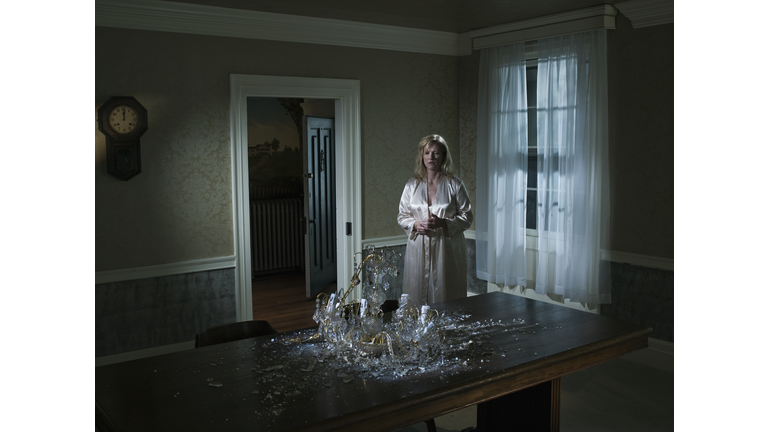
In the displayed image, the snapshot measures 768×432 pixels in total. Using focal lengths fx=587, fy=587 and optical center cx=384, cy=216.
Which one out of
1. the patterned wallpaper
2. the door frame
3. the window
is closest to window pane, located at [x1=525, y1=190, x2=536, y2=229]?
the window

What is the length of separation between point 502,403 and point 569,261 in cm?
213

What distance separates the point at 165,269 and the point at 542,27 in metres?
3.54

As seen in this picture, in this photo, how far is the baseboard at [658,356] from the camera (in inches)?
167

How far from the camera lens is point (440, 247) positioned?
4238 mm

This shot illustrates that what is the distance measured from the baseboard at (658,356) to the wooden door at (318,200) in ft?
11.0

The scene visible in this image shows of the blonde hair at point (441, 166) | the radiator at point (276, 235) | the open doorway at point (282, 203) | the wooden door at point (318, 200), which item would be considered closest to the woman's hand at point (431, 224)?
the blonde hair at point (441, 166)

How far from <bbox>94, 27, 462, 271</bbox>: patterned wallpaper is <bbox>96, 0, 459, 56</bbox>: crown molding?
0.06m

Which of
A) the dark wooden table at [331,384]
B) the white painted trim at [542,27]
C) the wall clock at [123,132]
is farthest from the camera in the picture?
the white painted trim at [542,27]

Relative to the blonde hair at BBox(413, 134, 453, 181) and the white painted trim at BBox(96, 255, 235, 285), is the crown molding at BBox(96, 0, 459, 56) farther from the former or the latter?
the white painted trim at BBox(96, 255, 235, 285)

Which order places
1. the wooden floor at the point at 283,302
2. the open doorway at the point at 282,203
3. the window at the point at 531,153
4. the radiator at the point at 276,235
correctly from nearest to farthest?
the window at the point at 531,153 < the wooden floor at the point at 283,302 < the open doorway at the point at 282,203 < the radiator at the point at 276,235

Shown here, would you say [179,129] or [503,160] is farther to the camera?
[503,160]

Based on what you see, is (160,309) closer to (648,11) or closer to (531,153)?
(531,153)

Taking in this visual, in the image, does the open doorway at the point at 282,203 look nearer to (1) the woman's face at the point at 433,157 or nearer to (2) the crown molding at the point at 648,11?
(1) the woman's face at the point at 433,157

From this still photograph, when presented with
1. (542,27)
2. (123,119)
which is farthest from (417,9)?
(123,119)
